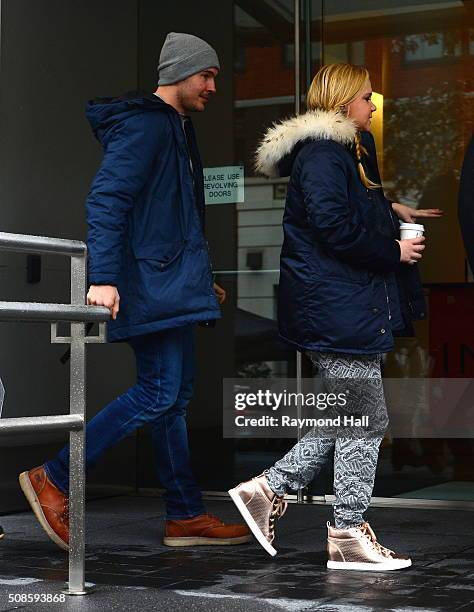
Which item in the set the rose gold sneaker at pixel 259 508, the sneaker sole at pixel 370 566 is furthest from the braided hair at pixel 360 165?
the sneaker sole at pixel 370 566

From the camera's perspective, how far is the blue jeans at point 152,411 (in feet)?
16.7

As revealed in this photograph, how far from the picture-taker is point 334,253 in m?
4.77

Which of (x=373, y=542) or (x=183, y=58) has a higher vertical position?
(x=183, y=58)

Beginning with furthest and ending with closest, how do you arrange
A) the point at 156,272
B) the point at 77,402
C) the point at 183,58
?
the point at 183,58
the point at 156,272
the point at 77,402

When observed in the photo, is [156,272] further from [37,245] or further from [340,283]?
[37,245]

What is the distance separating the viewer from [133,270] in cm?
510

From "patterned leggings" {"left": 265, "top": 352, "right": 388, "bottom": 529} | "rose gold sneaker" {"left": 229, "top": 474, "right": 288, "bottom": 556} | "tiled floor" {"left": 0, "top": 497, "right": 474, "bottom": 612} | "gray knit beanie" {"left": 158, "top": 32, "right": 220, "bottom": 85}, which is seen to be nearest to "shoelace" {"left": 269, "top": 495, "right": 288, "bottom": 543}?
"rose gold sneaker" {"left": 229, "top": 474, "right": 288, "bottom": 556}

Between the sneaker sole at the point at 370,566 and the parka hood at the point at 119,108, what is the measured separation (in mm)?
1942

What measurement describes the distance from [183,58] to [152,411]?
1.46 m

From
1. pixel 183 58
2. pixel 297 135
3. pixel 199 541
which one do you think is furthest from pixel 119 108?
pixel 199 541

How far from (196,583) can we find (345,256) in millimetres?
1312

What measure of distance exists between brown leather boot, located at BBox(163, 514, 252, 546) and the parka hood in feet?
5.41

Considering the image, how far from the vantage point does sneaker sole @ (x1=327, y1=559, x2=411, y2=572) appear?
471 centimetres

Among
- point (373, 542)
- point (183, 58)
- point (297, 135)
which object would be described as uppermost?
point (183, 58)
